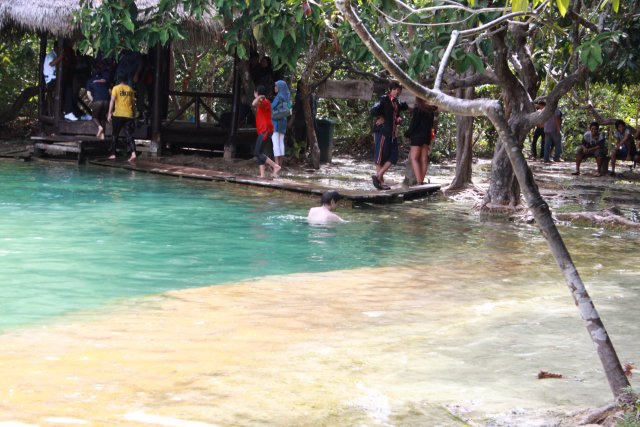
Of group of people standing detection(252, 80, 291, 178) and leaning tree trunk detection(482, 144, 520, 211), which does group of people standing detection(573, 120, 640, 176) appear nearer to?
group of people standing detection(252, 80, 291, 178)

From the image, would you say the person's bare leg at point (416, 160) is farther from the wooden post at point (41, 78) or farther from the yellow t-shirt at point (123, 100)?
the wooden post at point (41, 78)

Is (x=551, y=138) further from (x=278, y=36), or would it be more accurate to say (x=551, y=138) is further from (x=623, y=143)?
(x=278, y=36)

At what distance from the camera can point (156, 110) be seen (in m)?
18.2

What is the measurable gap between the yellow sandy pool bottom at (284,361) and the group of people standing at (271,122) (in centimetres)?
788

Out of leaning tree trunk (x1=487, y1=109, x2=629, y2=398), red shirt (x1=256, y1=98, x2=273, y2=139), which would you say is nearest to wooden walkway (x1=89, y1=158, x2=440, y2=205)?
red shirt (x1=256, y1=98, x2=273, y2=139)

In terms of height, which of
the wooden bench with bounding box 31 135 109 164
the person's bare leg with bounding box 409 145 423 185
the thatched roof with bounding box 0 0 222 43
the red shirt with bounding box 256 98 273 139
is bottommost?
the wooden bench with bounding box 31 135 109 164

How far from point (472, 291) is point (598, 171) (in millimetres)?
12839

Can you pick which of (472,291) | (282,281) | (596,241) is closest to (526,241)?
(596,241)

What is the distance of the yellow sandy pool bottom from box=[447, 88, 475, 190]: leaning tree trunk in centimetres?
720

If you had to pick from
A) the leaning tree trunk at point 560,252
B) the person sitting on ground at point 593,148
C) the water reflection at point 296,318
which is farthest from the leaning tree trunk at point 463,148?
the leaning tree trunk at point 560,252

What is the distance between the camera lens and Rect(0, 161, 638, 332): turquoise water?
7730 mm

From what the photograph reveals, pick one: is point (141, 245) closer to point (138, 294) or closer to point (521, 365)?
point (138, 294)

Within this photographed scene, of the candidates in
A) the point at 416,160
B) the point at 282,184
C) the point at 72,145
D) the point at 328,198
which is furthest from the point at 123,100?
the point at 328,198

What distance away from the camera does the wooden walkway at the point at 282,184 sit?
44.0 feet
